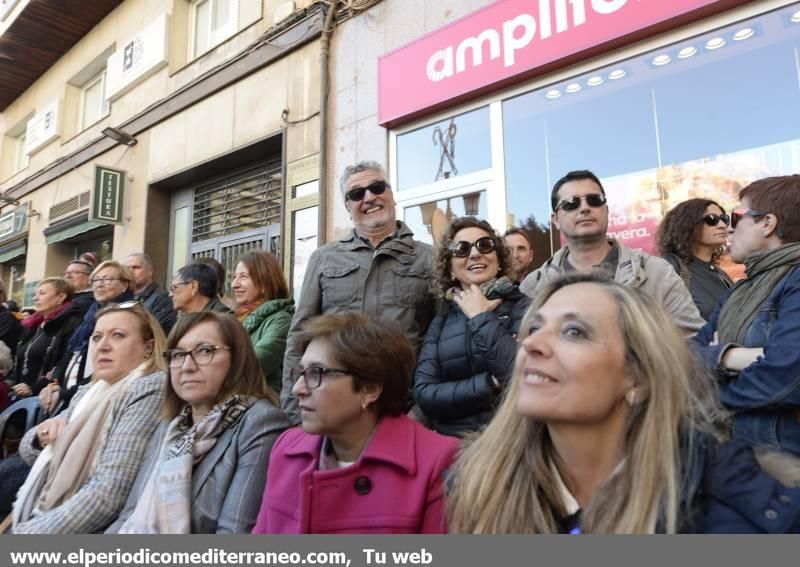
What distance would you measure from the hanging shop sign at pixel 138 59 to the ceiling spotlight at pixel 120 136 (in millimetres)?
1048

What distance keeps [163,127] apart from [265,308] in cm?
690

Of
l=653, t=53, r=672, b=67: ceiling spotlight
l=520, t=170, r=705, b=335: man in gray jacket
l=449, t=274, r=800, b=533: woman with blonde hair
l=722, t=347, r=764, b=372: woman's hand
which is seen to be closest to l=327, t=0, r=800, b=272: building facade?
l=653, t=53, r=672, b=67: ceiling spotlight

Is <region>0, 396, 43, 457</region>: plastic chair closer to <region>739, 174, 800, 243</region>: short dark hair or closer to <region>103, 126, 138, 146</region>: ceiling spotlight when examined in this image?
<region>739, 174, 800, 243</region>: short dark hair

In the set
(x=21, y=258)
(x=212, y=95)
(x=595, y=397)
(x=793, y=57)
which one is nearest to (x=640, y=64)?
(x=793, y=57)

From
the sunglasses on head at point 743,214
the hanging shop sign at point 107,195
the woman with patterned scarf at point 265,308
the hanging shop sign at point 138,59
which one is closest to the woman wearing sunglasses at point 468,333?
the sunglasses on head at point 743,214

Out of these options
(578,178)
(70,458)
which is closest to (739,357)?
(578,178)

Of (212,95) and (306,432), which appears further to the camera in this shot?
(212,95)

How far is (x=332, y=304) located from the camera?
9.59 feet

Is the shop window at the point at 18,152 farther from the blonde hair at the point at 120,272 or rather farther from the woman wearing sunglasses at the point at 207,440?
the woman wearing sunglasses at the point at 207,440

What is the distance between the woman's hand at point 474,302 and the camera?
230 centimetres

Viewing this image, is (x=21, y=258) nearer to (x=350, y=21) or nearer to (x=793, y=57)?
(x=350, y=21)

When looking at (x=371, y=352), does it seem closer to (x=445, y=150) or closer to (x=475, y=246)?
(x=475, y=246)

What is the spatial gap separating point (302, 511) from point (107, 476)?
123cm

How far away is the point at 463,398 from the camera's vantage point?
2.12 meters
